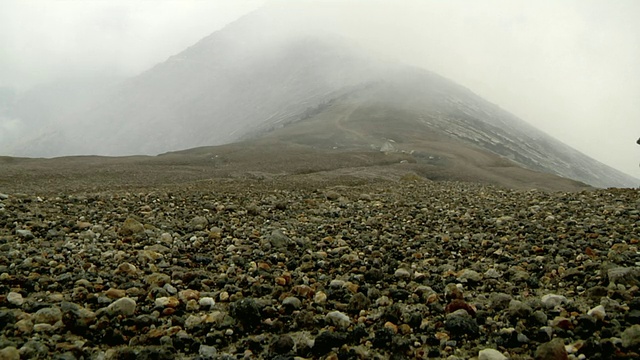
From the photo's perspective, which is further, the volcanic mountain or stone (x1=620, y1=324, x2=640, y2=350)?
the volcanic mountain

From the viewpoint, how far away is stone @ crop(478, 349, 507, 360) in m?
4.61

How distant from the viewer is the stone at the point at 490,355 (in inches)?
181

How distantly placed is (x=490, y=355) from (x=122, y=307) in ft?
15.4

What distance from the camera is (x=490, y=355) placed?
4641mm

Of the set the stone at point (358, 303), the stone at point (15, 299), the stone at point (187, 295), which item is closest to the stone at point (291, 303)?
the stone at point (358, 303)

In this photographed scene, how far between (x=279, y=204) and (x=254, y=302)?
9.55 metres

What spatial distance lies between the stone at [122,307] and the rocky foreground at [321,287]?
26mm

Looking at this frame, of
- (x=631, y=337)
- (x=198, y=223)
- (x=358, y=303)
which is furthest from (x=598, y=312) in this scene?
(x=198, y=223)

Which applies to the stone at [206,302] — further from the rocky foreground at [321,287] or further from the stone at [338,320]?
the stone at [338,320]

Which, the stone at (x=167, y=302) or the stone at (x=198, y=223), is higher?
the stone at (x=198, y=223)

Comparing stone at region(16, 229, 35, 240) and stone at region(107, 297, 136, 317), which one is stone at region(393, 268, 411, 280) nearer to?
stone at region(107, 297, 136, 317)

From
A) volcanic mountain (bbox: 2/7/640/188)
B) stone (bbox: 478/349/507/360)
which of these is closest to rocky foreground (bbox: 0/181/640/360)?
stone (bbox: 478/349/507/360)

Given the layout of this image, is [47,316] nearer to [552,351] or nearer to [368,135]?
[552,351]

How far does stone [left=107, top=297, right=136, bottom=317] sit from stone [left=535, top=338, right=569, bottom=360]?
16.6ft
